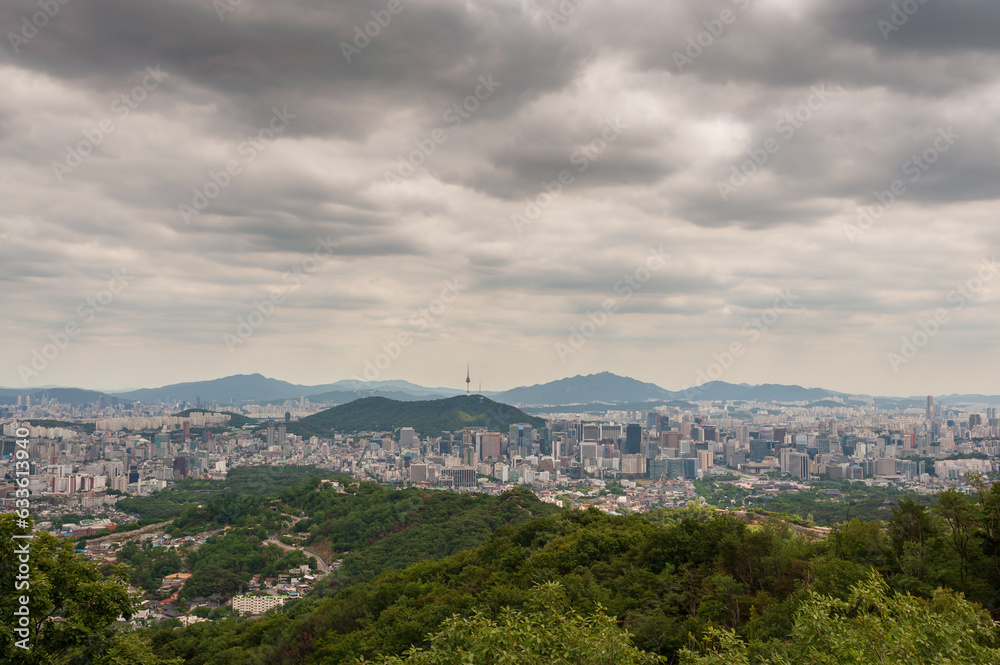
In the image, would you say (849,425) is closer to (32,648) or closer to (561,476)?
(561,476)

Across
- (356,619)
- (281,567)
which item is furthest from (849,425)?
(356,619)

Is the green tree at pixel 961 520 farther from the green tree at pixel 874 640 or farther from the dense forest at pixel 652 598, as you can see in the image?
the green tree at pixel 874 640

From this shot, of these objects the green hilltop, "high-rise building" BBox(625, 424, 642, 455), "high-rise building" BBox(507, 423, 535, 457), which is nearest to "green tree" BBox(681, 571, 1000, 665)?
"high-rise building" BBox(625, 424, 642, 455)

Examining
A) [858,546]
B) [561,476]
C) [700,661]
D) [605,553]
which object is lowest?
[561,476]

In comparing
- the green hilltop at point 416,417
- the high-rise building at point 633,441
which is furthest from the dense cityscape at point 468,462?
the green hilltop at point 416,417

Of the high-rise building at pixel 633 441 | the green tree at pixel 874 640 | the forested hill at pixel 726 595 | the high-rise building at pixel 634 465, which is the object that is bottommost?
the high-rise building at pixel 634 465
